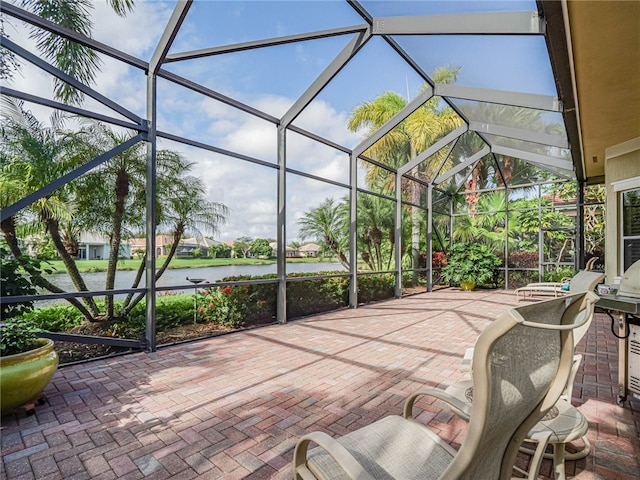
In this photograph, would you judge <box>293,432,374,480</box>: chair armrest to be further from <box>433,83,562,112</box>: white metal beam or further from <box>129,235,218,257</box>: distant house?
<box>433,83,562,112</box>: white metal beam

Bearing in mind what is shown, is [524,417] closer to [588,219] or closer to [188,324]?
[188,324]

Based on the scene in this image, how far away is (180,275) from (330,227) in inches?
150

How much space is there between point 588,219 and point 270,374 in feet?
35.8

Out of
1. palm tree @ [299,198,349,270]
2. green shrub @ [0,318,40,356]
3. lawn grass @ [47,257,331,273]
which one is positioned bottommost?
green shrub @ [0,318,40,356]

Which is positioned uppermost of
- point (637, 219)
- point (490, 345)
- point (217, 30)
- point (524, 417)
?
point (217, 30)

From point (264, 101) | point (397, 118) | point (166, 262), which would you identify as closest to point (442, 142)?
point (397, 118)

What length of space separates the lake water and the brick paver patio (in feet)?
3.01

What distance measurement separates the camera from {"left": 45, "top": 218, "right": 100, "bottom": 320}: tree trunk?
12.9 feet

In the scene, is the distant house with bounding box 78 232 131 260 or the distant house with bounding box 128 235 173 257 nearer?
the distant house with bounding box 78 232 131 260

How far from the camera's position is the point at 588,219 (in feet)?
33.5

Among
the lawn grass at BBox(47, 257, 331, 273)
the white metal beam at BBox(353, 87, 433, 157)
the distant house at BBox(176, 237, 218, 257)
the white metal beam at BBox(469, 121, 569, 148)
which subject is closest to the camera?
the lawn grass at BBox(47, 257, 331, 273)

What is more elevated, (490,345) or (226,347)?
(490,345)

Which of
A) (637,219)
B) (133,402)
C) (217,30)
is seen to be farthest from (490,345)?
(637,219)

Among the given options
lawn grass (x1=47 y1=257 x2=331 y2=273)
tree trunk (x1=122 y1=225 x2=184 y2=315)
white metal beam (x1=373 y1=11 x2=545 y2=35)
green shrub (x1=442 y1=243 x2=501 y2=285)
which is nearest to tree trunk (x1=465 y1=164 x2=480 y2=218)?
green shrub (x1=442 y1=243 x2=501 y2=285)
